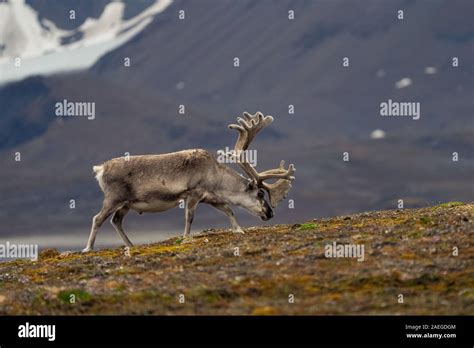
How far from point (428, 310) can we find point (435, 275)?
120 inches

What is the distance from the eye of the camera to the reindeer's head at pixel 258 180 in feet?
146

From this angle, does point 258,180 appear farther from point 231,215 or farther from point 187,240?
point 187,240

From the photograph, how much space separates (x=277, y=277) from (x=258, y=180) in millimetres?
15367

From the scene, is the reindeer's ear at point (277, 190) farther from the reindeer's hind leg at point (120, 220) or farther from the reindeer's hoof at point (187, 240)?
the reindeer's hind leg at point (120, 220)

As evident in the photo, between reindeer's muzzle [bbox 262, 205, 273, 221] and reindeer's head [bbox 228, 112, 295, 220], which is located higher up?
reindeer's head [bbox 228, 112, 295, 220]

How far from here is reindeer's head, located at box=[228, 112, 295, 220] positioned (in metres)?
44.5

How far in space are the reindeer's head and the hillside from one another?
5.86m

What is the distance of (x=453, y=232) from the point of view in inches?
1357

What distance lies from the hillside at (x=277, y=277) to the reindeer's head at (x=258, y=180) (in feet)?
19.2

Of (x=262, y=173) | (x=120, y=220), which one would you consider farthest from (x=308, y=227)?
(x=120, y=220)

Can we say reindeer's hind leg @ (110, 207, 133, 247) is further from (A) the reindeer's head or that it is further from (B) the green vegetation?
(B) the green vegetation

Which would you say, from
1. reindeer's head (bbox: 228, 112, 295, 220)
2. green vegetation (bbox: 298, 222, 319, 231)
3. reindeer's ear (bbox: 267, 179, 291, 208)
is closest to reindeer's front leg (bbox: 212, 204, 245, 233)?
reindeer's head (bbox: 228, 112, 295, 220)
